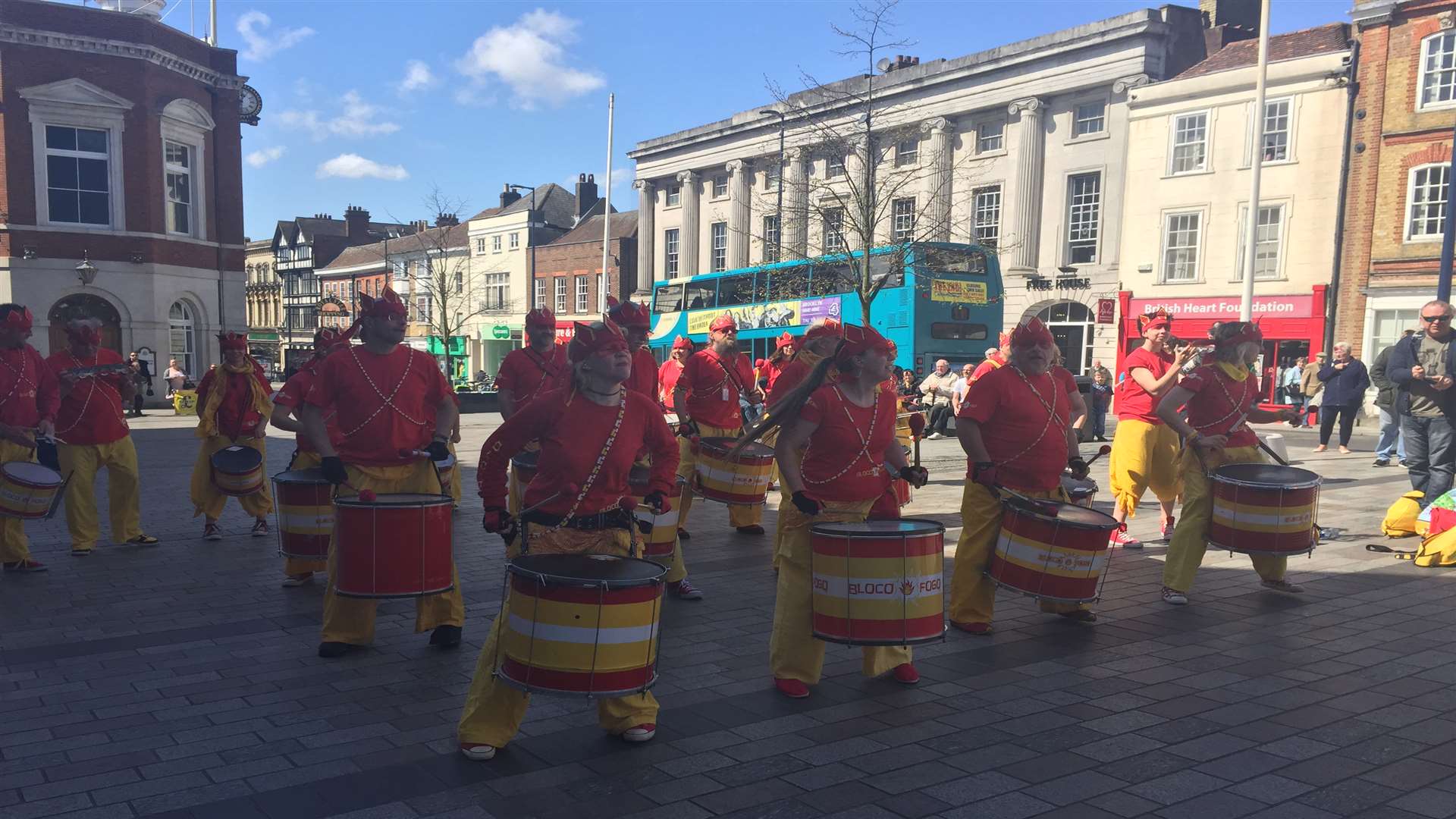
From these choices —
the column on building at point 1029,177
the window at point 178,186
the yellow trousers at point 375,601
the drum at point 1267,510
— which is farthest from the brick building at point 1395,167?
the window at point 178,186

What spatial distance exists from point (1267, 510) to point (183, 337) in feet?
103

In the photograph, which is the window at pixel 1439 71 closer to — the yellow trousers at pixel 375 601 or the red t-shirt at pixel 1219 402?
the red t-shirt at pixel 1219 402

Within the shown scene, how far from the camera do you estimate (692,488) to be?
870 cm

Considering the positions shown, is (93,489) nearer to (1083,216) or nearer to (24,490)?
(24,490)

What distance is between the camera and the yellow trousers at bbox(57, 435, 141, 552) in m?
8.36

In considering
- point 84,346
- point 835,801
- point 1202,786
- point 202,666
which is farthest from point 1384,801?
point 84,346

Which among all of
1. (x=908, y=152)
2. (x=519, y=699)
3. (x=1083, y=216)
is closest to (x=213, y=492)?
(x=519, y=699)

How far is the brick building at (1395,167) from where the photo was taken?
26.2 m

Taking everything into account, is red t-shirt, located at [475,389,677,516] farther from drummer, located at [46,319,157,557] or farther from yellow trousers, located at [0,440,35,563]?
drummer, located at [46,319,157,557]

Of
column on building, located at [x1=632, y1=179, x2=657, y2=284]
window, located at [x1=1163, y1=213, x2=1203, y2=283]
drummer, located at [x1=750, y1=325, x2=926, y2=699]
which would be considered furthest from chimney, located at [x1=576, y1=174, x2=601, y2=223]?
drummer, located at [x1=750, y1=325, x2=926, y2=699]

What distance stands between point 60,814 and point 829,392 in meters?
3.60

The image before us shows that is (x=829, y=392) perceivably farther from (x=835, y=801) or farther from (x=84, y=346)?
(x=84, y=346)

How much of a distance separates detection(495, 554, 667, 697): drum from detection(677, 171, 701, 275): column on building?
45.3 meters

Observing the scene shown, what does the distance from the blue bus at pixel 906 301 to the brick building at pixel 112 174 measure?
53.8 feet
